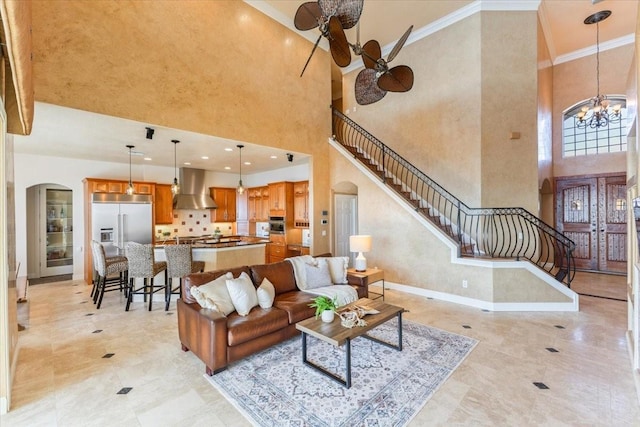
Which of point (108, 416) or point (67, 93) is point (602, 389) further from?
point (67, 93)

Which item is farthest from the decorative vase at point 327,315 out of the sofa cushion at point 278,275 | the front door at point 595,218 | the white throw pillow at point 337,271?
the front door at point 595,218

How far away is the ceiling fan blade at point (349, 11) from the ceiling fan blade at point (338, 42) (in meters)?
0.11

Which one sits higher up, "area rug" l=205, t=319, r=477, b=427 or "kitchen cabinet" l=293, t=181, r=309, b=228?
"kitchen cabinet" l=293, t=181, r=309, b=228

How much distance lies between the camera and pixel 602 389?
2520 millimetres

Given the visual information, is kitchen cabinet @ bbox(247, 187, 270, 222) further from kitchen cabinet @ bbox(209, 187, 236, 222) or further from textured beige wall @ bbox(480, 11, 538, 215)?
textured beige wall @ bbox(480, 11, 538, 215)

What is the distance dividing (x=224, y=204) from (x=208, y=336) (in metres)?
7.14

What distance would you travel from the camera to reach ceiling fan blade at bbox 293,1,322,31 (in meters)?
2.72

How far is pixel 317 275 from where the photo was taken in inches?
171

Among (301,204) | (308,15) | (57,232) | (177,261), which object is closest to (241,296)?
(177,261)

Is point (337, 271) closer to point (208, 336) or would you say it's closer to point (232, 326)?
point (232, 326)

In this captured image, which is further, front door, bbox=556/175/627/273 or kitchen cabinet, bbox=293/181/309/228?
kitchen cabinet, bbox=293/181/309/228

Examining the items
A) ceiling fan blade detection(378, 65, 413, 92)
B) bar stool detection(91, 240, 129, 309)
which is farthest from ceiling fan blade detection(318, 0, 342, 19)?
bar stool detection(91, 240, 129, 309)

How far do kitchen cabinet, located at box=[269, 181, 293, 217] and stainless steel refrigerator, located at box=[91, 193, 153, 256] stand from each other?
3.32 m

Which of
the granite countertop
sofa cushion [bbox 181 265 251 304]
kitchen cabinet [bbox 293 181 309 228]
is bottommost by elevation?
sofa cushion [bbox 181 265 251 304]
